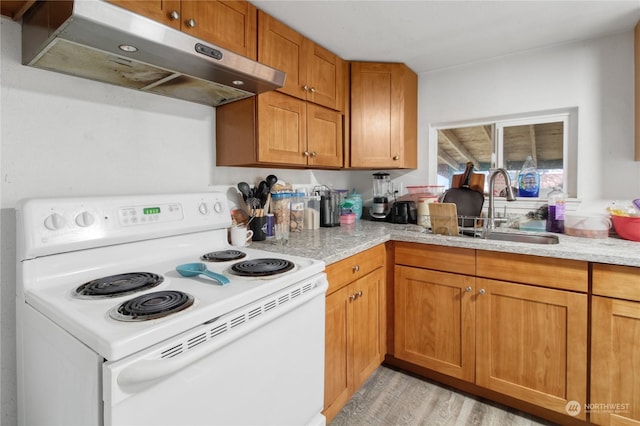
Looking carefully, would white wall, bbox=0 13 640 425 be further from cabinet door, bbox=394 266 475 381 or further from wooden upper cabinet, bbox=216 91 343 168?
cabinet door, bbox=394 266 475 381

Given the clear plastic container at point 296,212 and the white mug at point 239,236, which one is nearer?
the white mug at point 239,236

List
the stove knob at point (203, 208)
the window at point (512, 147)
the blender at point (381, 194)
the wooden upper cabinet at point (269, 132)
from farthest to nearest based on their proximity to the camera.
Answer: the blender at point (381, 194)
the window at point (512, 147)
the wooden upper cabinet at point (269, 132)
the stove knob at point (203, 208)

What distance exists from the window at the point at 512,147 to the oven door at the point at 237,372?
1.82 metres

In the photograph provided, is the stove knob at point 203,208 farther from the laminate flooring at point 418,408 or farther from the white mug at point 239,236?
the laminate flooring at point 418,408

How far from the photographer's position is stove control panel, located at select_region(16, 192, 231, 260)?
3.21ft

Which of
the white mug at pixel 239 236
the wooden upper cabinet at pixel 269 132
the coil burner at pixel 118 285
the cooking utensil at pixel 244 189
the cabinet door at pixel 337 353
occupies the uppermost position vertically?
the wooden upper cabinet at pixel 269 132

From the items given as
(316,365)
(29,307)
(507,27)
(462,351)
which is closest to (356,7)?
(507,27)

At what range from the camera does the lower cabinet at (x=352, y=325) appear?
1477 mm

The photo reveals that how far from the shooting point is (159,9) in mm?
1181

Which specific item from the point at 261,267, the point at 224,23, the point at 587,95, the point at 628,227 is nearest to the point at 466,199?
the point at 628,227

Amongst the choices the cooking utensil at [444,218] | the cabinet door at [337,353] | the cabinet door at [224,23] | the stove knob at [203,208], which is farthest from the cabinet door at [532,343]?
the cabinet door at [224,23]

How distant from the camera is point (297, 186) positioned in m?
2.28

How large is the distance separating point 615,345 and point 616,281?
29 centimetres

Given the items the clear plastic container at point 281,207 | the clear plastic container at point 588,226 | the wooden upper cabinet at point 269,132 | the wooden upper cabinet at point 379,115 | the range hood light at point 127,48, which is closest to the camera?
the range hood light at point 127,48
